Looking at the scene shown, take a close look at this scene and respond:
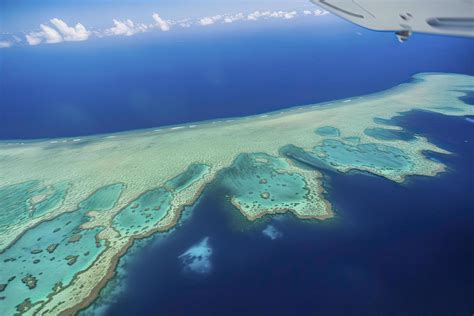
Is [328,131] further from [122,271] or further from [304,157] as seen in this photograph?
[122,271]

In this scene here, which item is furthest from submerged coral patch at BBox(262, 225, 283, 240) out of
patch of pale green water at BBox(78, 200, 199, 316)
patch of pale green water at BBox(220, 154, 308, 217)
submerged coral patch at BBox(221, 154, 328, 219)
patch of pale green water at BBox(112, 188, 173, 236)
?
patch of pale green water at BBox(112, 188, 173, 236)

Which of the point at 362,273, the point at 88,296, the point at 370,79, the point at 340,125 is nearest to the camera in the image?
the point at 88,296

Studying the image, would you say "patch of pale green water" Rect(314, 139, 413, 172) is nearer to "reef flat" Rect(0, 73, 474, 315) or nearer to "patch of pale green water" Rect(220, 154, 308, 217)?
"reef flat" Rect(0, 73, 474, 315)

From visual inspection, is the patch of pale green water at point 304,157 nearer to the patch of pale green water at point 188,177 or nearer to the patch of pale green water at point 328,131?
the patch of pale green water at point 328,131

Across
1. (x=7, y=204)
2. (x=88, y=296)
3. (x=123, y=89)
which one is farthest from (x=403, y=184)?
(x=123, y=89)

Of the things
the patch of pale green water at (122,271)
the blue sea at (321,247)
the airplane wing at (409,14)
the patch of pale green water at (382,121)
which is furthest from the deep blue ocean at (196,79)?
the airplane wing at (409,14)

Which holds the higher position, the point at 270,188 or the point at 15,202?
the point at 15,202

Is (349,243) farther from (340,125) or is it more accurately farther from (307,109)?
(307,109)

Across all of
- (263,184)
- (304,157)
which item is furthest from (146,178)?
(304,157)
